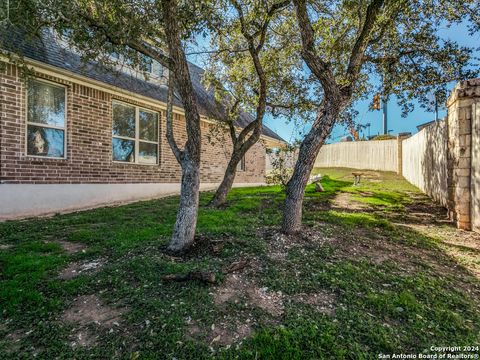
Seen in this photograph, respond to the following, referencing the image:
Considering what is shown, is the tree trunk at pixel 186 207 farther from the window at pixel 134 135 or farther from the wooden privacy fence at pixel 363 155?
the wooden privacy fence at pixel 363 155

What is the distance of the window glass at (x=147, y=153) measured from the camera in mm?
9820

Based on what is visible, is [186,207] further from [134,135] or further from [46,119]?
[134,135]

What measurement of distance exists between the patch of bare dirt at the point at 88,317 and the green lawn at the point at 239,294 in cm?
1

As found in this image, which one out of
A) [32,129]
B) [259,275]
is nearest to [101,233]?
[259,275]

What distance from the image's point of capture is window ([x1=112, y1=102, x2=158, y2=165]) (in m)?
9.07

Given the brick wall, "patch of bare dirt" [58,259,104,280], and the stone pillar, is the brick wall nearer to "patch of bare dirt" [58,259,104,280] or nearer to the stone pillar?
"patch of bare dirt" [58,259,104,280]

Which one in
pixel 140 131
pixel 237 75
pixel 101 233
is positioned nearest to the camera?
pixel 101 233

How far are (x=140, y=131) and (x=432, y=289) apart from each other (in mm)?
9109

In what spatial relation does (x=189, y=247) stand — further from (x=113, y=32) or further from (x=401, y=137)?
(x=401, y=137)

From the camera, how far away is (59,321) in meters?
2.51

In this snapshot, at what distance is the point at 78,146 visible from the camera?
7.86 m

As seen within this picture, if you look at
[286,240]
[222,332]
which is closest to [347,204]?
[286,240]

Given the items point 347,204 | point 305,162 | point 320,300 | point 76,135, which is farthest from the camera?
point 347,204

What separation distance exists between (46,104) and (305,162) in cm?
672
